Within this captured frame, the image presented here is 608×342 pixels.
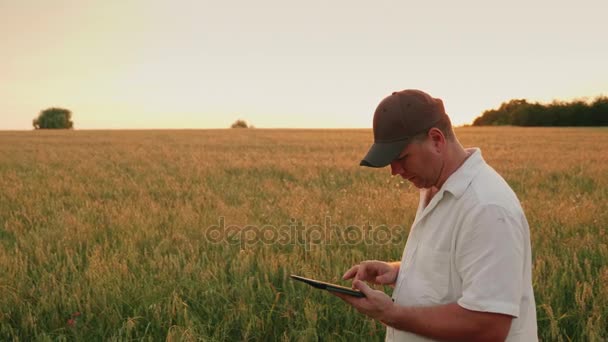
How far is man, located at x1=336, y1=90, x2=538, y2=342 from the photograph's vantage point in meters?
1.61

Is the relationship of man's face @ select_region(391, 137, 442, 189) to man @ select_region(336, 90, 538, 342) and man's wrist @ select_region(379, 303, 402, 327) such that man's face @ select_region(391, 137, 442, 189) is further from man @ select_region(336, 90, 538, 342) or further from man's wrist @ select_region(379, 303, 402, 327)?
A: man's wrist @ select_region(379, 303, 402, 327)

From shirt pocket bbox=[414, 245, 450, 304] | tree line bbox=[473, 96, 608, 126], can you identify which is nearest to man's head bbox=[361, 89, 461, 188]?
shirt pocket bbox=[414, 245, 450, 304]

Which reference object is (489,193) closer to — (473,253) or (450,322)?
(473,253)

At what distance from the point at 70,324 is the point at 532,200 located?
6374 millimetres

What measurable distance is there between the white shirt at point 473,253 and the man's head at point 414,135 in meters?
0.09

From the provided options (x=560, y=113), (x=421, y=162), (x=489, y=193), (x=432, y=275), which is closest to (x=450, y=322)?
(x=432, y=275)

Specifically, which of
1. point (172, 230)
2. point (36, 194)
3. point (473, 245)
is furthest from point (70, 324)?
point (36, 194)

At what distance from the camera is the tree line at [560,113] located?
65500 mm

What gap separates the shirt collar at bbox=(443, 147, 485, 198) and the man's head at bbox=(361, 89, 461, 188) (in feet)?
0.23

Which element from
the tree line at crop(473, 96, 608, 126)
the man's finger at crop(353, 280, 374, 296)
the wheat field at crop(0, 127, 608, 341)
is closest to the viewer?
the man's finger at crop(353, 280, 374, 296)

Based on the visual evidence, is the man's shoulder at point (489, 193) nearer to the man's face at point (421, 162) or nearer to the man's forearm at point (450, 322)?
the man's face at point (421, 162)

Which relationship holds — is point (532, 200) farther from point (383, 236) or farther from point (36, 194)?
point (36, 194)

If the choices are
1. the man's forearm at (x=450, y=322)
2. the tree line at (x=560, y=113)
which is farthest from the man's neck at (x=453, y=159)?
the tree line at (x=560, y=113)

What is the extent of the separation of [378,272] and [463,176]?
739 mm
